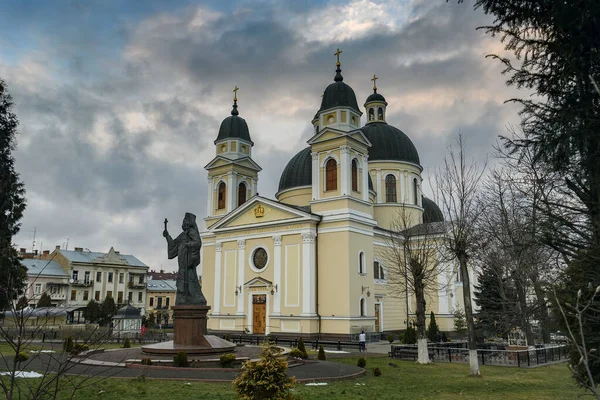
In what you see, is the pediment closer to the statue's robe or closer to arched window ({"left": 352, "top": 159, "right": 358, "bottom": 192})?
arched window ({"left": 352, "top": 159, "right": 358, "bottom": 192})

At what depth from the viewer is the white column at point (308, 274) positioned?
34062 millimetres

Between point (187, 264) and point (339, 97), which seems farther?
point (339, 97)

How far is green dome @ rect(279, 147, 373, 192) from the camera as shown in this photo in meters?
43.2

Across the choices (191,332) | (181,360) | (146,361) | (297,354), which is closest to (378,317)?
(297,354)

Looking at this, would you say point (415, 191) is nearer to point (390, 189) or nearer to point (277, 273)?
point (390, 189)

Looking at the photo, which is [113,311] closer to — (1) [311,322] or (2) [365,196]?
(1) [311,322]

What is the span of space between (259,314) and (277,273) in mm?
3434

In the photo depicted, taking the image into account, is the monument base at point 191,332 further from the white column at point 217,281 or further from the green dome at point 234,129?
the green dome at point 234,129

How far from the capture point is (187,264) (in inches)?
803

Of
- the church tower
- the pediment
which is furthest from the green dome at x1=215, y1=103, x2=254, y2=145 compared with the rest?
the pediment

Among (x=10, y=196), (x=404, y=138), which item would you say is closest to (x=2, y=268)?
(x=10, y=196)

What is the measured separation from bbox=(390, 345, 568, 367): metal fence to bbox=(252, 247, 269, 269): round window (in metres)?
14.9

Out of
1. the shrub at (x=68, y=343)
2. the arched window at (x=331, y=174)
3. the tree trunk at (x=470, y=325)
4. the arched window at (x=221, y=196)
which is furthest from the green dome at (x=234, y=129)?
the shrub at (x=68, y=343)

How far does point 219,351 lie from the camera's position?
18859 mm
